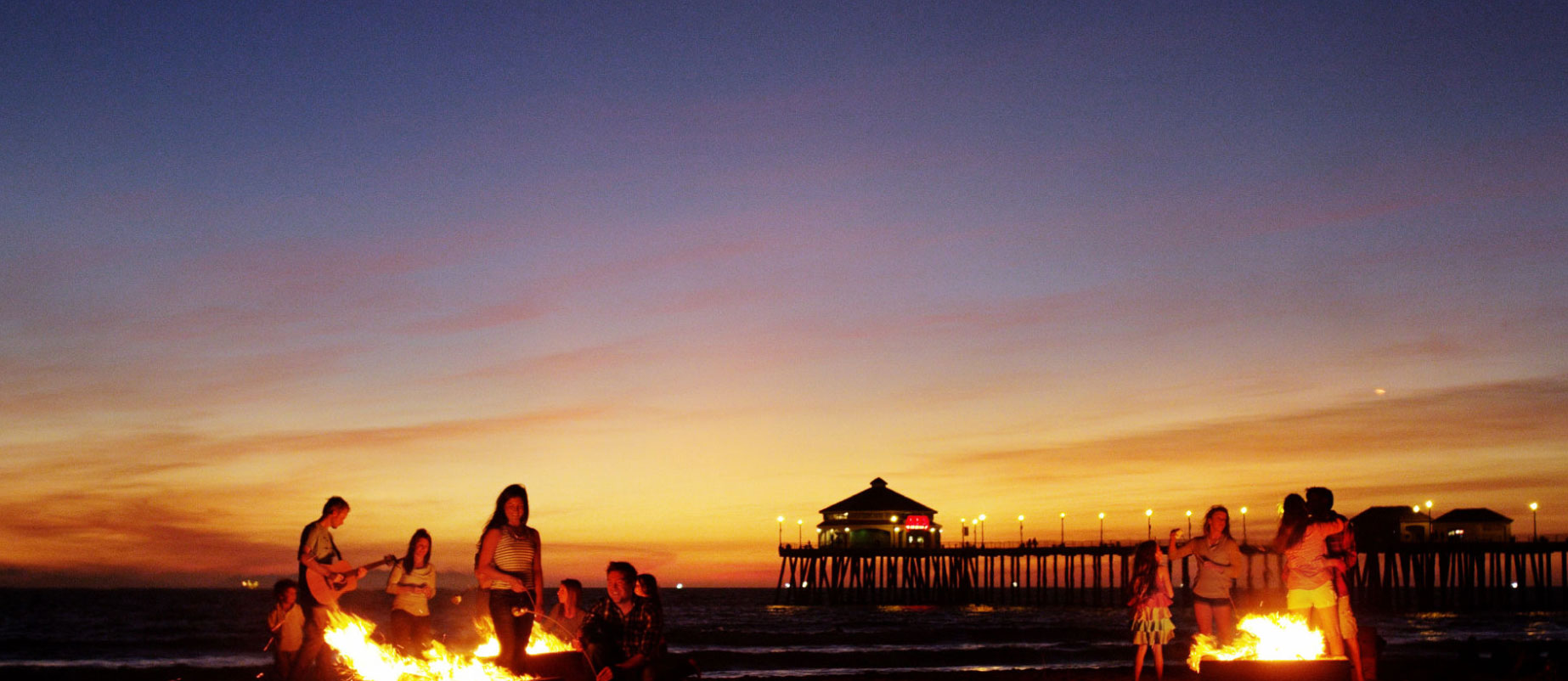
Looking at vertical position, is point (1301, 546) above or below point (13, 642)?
A: above

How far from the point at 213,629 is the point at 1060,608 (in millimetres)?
48465

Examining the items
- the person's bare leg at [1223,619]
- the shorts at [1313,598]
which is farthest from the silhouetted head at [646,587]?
the person's bare leg at [1223,619]

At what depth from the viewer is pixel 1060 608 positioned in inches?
3285

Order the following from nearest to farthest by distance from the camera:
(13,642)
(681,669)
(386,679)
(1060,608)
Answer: (386,679), (681,669), (13,642), (1060,608)

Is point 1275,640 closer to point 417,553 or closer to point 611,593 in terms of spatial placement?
point 611,593

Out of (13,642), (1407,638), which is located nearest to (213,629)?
(13,642)

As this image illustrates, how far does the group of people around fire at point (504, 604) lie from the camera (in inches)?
368

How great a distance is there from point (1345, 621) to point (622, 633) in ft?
19.3

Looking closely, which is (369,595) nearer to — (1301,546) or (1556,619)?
(1556,619)

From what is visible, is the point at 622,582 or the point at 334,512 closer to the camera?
the point at 622,582

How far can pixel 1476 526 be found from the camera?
88.5 meters

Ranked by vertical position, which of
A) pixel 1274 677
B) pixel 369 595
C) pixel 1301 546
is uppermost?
pixel 1301 546

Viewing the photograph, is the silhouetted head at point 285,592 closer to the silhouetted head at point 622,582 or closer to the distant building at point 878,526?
the silhouetted head at point 622,582

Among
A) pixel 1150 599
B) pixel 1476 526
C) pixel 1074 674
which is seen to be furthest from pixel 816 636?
pixel 1476 526
